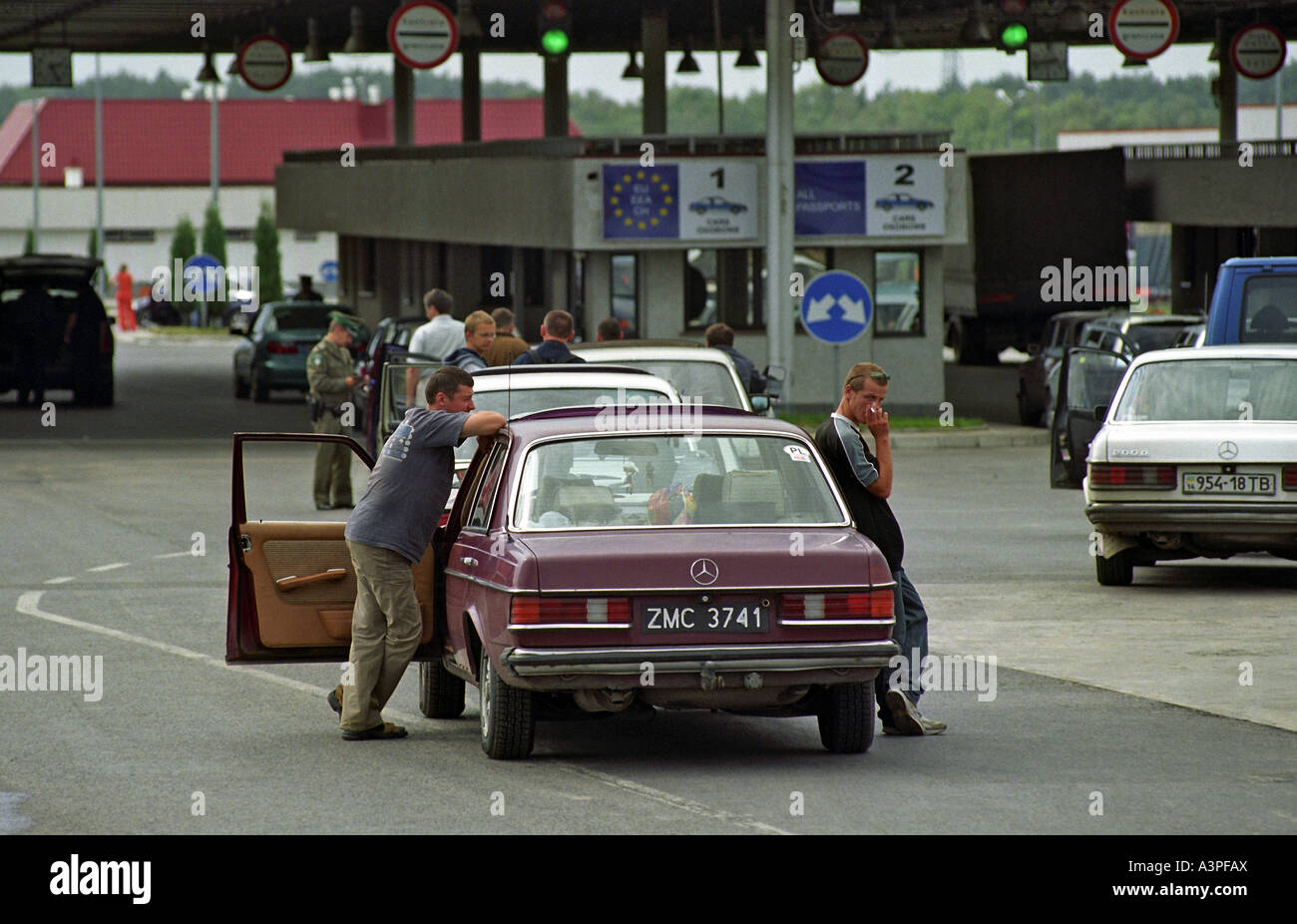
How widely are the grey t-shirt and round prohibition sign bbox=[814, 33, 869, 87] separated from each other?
25.0 metres

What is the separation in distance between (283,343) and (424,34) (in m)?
7.35

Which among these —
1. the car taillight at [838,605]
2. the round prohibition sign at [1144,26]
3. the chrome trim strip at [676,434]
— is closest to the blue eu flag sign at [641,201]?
the round prohibition sign at [1144,26]

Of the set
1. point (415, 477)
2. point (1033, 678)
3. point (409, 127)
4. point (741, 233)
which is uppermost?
point (409, 127)

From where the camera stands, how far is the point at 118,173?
95375 mm

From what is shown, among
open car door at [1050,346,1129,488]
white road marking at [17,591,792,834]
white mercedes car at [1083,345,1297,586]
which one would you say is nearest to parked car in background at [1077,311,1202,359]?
open car door at [1050,346,1129,488]

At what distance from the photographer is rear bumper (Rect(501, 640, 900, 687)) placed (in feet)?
27.8

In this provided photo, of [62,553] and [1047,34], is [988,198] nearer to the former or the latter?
[1047,34]

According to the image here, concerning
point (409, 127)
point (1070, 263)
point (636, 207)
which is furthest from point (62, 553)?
point (409, 127)

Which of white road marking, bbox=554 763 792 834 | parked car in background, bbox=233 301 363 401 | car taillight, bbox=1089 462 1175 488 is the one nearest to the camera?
white road marking, bbox=554 763 792 834

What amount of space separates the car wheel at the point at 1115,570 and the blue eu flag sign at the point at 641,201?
689 inches

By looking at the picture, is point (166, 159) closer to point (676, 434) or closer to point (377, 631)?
point (377, 631)

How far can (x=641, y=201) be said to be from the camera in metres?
31.7

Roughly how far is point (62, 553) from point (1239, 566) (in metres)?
8.68

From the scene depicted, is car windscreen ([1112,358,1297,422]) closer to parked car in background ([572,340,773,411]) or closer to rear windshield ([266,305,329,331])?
parked car in background ([572,340,773,411])
